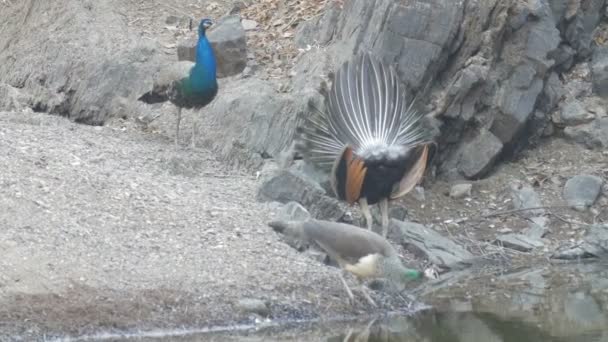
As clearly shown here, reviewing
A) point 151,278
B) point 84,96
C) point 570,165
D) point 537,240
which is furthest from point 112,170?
point 570,165

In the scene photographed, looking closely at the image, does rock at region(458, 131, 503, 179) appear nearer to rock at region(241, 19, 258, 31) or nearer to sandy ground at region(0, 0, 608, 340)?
sandy ground at region(0, 0, 608, 340)

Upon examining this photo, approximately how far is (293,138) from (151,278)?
3191mm

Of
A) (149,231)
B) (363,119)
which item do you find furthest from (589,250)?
(149,231)

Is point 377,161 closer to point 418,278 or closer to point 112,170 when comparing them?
point 418,278

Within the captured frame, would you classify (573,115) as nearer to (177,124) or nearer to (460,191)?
(460,191)

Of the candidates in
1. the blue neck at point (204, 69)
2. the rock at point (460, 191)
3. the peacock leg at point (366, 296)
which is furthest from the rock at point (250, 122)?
the peacock leg at point (366, 296)

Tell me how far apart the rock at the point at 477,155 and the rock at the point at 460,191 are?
270mm

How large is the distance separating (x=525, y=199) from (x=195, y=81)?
3563 mm

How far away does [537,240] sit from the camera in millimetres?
11164

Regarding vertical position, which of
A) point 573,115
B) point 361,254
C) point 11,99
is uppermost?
point 573,115

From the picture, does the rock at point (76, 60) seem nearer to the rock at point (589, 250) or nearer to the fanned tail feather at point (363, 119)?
the fanned tail feather at point (363, 119)

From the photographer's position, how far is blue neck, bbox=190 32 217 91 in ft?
39.8

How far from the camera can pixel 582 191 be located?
Result: 39.1 ft

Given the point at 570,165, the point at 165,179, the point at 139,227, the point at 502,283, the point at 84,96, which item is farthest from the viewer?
the point at 84,96
